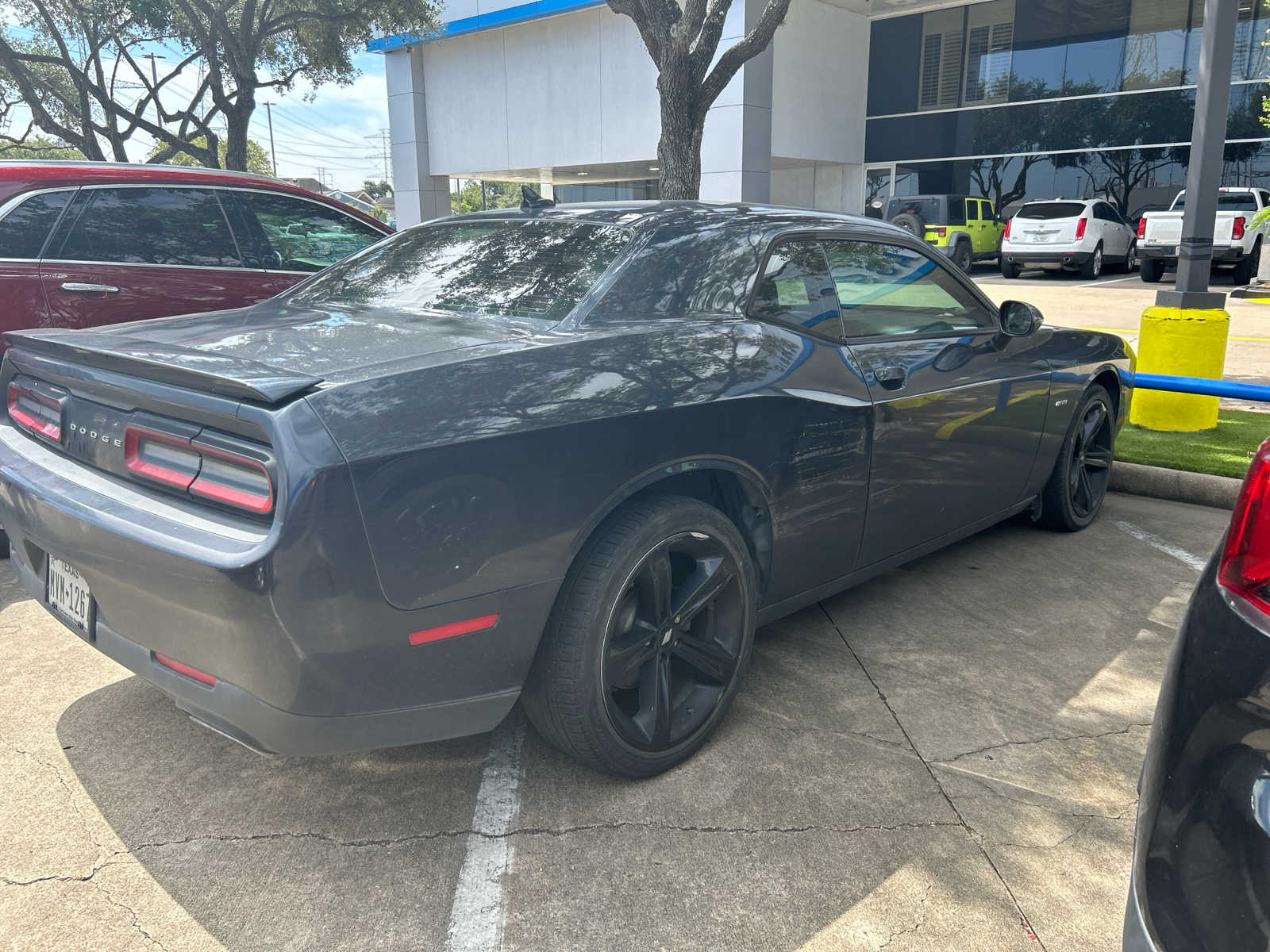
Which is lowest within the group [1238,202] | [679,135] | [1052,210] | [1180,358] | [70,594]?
[70,594]

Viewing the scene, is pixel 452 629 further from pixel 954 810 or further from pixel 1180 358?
pixel 1180 358

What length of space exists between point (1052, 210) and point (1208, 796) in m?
22.9

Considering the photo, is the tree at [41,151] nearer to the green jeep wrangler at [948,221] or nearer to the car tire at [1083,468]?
the green jeep wrangler at [948,221]

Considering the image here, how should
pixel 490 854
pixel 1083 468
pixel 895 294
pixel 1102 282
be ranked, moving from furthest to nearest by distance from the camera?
pixel 1102 282 < pixel 1083 468 < pixel 895 294 < pixel 490 854

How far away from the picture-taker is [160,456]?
239cm

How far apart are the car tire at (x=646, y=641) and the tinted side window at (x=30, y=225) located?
3.86 m

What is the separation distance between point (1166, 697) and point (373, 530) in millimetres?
1503

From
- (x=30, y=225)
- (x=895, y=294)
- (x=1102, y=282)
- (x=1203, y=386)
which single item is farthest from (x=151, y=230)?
(x=1102, y=282)

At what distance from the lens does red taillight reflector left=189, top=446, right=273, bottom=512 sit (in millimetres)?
2139

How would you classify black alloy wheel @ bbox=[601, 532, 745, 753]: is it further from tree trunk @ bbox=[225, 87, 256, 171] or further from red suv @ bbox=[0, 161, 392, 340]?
tree trunk @ bbox=[225, 87, 256, 171]

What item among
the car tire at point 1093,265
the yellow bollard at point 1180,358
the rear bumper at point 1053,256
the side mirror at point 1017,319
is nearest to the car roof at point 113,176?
the side mirror at point 1017,319

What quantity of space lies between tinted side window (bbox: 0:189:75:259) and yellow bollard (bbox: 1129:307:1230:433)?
6.42 metres

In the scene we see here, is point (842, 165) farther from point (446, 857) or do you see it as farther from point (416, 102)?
point (446, 857)

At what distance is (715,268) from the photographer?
310 centimetres
